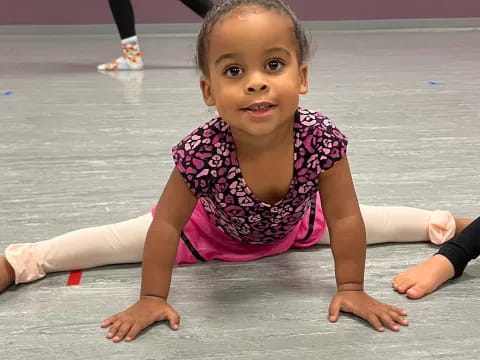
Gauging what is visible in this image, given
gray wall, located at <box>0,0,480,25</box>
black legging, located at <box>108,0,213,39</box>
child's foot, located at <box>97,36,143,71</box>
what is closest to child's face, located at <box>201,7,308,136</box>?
black legging, located at <box>108,0,213,39</box>

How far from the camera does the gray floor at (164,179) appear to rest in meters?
0.78

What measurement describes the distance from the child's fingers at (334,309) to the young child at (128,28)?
6.48 ft

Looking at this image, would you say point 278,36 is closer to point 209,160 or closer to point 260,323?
point 209,160

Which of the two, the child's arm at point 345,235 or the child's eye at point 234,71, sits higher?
the child's eye at point 234,71

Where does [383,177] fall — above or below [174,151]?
below

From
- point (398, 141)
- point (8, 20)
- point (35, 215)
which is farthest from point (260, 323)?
point (8, 20)

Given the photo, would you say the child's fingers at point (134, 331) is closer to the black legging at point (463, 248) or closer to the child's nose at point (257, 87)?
the child's nose at point (257, 87)

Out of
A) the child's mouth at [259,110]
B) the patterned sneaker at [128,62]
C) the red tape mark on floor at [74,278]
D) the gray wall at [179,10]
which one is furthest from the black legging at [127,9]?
the child's mouth at [259,110]

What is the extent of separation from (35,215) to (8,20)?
356cm

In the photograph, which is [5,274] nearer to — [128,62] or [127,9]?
[127,9]

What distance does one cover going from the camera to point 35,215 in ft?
3.81

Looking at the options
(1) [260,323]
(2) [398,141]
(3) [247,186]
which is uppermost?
(3) [247,186]

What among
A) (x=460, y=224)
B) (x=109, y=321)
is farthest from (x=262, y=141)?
(x=460, y=224)

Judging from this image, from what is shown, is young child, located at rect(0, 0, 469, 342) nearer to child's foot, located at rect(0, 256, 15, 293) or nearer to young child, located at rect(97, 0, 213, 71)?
child's foot, located at rect(0, 256, 15, 293)
